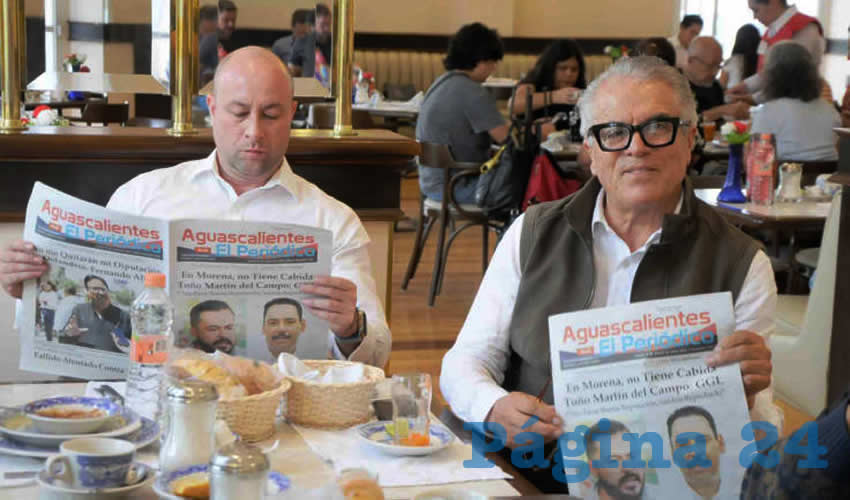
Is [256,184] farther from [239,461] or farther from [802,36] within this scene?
[802,36]

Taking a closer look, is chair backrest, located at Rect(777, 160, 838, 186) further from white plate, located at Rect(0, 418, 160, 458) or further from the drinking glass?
white plate, located at Rect(0, 418, 160, 458)

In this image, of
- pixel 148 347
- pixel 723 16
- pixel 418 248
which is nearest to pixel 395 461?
pixel 148 347

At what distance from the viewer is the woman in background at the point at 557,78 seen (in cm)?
664

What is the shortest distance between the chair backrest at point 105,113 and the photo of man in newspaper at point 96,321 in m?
3.77

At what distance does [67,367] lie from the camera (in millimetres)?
1869

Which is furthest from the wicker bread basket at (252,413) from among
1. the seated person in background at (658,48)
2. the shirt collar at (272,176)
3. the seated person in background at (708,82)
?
the seated person in background at (708,82)

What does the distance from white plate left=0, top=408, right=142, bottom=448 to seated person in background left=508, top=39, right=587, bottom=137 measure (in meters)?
5.19

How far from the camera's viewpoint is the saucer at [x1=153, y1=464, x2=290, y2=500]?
1295mm

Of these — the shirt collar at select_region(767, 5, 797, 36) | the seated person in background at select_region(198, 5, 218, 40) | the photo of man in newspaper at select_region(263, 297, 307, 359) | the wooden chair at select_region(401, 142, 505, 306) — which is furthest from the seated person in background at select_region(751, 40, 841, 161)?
the photo of man in newspaper at select_region(263, 297, 307, 359)

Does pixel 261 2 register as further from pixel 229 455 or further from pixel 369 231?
pixel 229 455

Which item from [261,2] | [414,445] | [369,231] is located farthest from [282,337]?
[261,2]

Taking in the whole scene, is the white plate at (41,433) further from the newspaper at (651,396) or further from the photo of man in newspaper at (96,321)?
the newspaper at (651,396)

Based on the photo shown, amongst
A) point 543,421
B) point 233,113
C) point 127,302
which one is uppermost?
point 233,113

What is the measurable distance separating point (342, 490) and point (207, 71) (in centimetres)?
215
